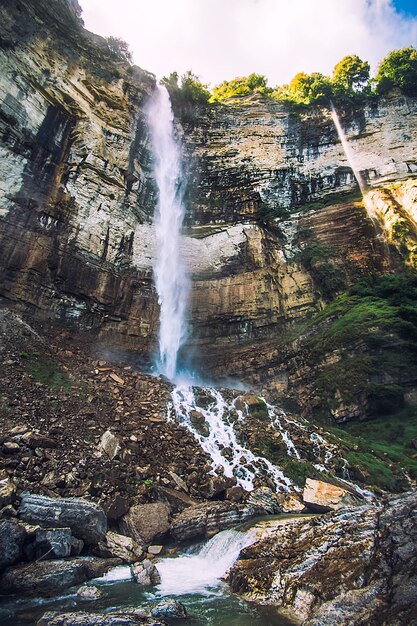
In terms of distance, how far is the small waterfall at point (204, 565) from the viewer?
627 cm

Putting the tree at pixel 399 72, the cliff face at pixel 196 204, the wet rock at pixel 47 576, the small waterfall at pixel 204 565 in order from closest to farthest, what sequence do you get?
1. the wet rock at pixel 47 576
2. the small waterfall at pixel 204 565
3. the cliff face at pixel 196 204
4. the tree at pixel 399 72

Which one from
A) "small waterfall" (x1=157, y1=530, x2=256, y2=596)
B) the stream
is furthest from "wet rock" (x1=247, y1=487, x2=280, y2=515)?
the stream

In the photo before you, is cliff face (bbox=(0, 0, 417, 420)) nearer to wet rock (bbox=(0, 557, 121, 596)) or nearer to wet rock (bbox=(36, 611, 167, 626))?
wet rock (bbox=(0, 557, 121, 596))

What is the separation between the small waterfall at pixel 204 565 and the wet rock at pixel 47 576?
1321 mm

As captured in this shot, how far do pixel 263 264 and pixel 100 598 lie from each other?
22460mm

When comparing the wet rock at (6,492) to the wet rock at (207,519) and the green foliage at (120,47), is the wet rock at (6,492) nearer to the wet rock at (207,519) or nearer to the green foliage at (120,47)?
the wet rock at (207,519)

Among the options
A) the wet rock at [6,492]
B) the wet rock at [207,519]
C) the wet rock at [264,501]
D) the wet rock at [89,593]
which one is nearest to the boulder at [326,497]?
the wet rock at [264,501]

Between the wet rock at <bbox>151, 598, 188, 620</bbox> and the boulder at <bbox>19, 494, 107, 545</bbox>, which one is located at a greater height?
the boulder at <bbox>19, 494, 107, 545</bbox>

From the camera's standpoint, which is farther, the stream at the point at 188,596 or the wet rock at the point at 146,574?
the wet rock at the point at 146,574

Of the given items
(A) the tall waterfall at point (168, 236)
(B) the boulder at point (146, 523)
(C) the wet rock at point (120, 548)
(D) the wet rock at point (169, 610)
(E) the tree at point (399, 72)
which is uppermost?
(E) the tree at point (399, 72)

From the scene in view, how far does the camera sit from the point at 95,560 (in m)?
6.88

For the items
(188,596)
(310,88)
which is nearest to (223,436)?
(188,596)

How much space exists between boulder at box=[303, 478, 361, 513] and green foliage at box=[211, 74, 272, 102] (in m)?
37.5

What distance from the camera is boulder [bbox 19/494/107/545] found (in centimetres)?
701
